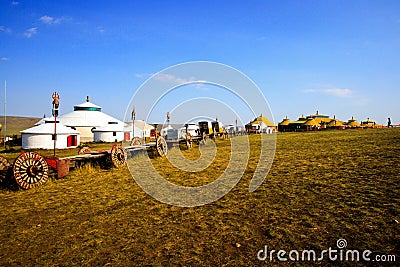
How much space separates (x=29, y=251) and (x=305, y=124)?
209ft

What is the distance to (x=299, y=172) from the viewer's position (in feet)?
34.0

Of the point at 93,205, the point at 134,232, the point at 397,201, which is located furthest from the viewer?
the point at 93,205

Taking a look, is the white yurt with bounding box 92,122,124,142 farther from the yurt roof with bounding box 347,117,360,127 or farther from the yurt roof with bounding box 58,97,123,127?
the yurt roof with bounding box 347,117,360,127

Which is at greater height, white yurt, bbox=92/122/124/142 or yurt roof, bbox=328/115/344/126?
yurt roof, bbox=328/115/344/126

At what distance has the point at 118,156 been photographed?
572 inches

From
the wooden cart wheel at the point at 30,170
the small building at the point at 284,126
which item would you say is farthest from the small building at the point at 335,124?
the wooden cart wheel at the point at 30,170

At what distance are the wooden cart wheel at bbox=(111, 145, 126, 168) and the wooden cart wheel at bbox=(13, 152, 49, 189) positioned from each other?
374cm

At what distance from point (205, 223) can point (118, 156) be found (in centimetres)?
962

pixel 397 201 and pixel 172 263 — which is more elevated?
pixel 397 201

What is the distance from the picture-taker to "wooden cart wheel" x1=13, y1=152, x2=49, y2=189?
9.67 meters

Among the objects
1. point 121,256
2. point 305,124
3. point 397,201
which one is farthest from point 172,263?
point 305,124

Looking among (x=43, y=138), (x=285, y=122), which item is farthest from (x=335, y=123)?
(x=43, y=138)

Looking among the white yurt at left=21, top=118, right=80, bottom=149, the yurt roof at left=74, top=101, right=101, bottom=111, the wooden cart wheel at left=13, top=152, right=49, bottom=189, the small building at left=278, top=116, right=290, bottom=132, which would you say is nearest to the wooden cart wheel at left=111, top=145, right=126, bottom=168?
the wooden cart wheel at left=13, top=152, right=49, bottom=189

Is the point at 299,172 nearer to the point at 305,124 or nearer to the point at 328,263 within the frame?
the point at 328,263
